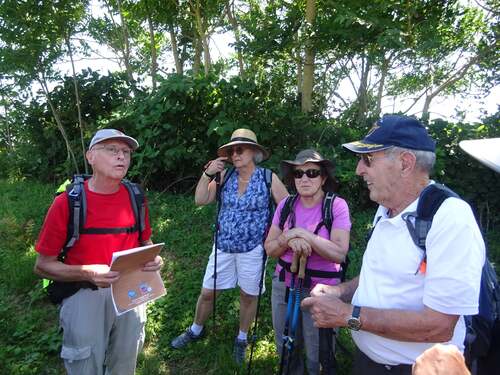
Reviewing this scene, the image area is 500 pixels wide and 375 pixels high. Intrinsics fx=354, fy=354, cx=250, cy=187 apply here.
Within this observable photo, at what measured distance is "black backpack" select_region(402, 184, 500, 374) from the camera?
4.65ft

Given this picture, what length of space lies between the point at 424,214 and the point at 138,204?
73.0 inches

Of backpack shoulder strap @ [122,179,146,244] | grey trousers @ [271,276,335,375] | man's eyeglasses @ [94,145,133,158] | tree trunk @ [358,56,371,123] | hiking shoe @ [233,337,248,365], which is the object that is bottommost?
hiking shoe @ [233,337,248,365]

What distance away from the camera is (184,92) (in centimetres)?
636

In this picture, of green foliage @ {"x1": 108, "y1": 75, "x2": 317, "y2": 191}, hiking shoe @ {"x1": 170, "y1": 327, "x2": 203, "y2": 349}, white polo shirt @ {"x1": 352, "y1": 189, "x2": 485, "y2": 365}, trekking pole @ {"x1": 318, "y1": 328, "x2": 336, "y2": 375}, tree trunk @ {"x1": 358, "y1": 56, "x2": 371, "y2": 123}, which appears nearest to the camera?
white polo shirt @ {"x1": 352, "y1": 189, "x2": 485, "y2": 365}

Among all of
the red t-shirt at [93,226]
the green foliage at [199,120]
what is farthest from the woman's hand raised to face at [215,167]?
the green foliage at [199,120]

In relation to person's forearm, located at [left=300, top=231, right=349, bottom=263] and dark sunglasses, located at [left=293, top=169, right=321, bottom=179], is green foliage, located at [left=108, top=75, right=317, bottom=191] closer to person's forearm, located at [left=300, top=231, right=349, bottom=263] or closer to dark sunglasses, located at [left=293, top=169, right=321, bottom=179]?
dark sunglasses, located at [left=293, top=169, right=321, bottom=179]

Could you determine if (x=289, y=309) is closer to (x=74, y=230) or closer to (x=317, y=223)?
(x=317, y=223)

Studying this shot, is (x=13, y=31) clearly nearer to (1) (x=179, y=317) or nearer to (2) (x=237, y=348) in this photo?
(1) (x=179, y=317)

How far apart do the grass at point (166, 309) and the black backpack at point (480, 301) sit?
65.6 inches

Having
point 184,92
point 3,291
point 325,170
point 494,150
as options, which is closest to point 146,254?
point 325,170

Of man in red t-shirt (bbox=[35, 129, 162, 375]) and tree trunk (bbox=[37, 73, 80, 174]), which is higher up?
tree trunk (bbox=[37, 73, 80, 174])

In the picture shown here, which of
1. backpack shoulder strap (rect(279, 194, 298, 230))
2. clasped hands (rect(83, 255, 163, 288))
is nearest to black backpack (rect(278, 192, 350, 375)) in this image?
backpack shoulder strap (rect(279, 194, 298, 230))

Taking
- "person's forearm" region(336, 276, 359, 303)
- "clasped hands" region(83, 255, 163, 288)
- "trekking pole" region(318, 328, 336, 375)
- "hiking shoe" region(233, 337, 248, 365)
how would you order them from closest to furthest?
"person's forearm" region(336, 276, 359, 303)
"clasped hands" region(83, 255, 163, 288)
"trekking pole" region(318, 328, 336, 375)
"hiking shoe" region(233, 337, 248, 365)

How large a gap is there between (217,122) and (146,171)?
1.97 m
